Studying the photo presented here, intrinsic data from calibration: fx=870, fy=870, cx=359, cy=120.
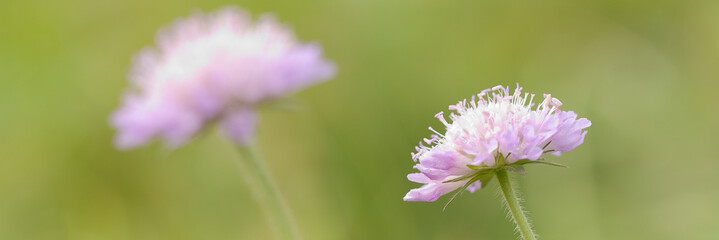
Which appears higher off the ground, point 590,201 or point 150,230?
point 150,230

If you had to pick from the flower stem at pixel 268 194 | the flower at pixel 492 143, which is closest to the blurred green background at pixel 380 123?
the flower stem at pixel 268 194

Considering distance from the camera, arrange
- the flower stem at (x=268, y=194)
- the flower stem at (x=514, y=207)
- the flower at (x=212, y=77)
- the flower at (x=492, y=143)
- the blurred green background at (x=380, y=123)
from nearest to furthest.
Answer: the flower stem at (x=514, y=207) < the flower at (x=492, y=143) < the flower stem at (x=268, y=194) < the flower at (x=212, y=77) < the blurred green background at (x=380, y=123)

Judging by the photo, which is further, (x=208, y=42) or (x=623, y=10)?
(x=623, y=10)

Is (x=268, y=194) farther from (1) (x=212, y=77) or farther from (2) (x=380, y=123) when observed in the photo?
(2) (x=380, y=123)

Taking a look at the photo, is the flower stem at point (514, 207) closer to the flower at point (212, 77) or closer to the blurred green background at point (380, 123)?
the flower at point (212, 77)

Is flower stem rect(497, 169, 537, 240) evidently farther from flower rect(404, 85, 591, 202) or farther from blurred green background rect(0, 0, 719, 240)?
blurred green background rect(0, 0, 719, 240)

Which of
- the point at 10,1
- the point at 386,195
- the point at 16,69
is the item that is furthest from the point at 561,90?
the point at 10,1

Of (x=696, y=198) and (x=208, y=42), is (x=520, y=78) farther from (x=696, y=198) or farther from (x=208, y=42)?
(x=208, y=42)

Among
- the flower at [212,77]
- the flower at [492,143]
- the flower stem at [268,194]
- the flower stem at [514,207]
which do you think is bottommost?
the flower stem at [514,207]
